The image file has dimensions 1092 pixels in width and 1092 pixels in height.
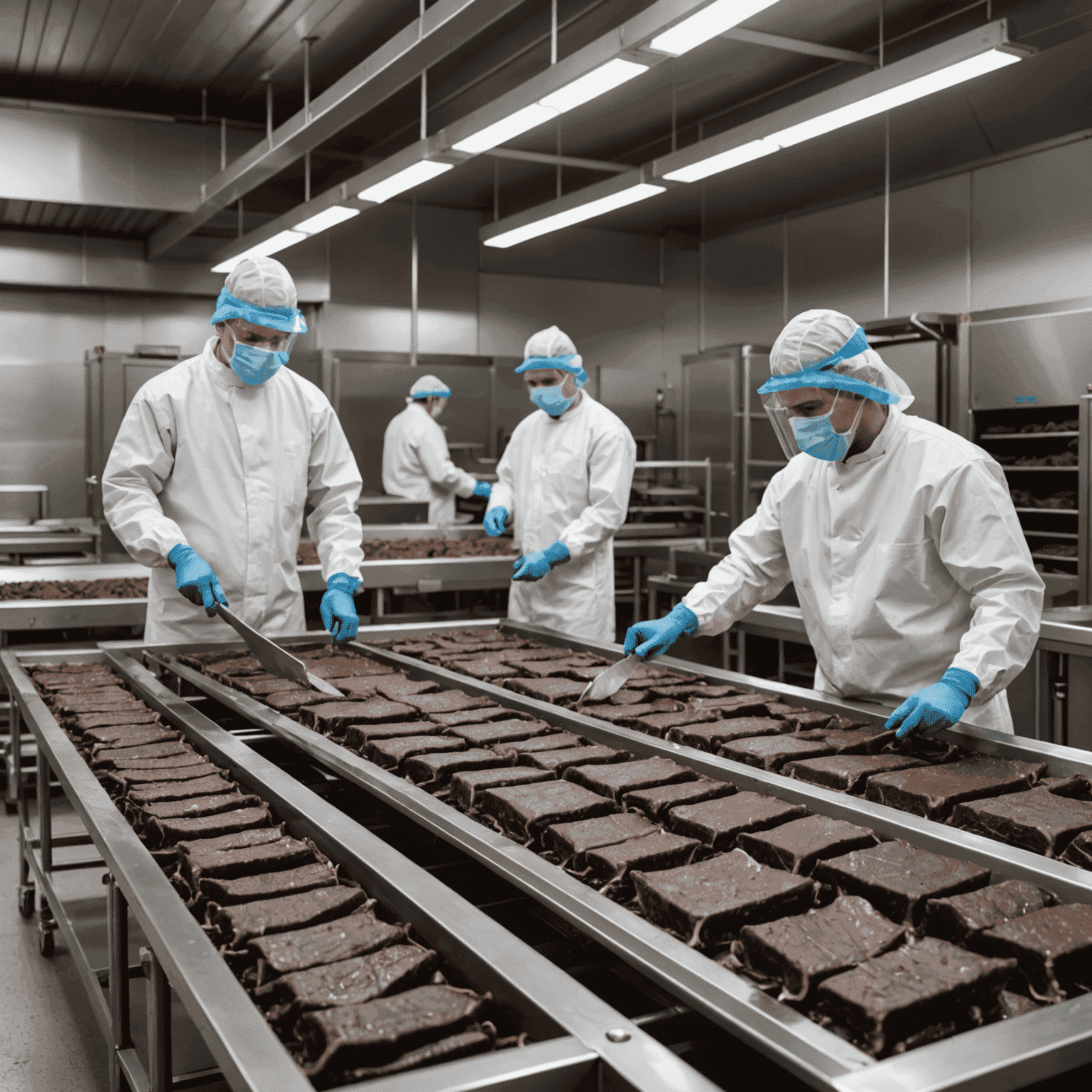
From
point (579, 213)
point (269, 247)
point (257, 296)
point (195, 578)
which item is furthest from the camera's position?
point (269, 247)

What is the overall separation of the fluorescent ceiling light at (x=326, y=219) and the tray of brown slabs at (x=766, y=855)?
3.82m

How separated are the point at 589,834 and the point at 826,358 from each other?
115cm

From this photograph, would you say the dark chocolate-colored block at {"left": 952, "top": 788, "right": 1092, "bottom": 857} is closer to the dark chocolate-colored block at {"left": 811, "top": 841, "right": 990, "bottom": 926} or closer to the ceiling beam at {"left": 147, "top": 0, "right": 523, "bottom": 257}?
the dark chocolate-colored block at {"left": 811, "top": 841, "right": 990, "bottom": 926}

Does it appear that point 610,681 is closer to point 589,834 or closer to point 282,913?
point 589,834

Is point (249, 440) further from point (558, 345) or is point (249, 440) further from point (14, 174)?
point (14, 174)

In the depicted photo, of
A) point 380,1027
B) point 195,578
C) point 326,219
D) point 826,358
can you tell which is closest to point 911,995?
point 380,1027

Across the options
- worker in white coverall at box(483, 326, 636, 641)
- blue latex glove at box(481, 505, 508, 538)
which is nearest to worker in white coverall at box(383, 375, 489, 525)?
blue latex glove at box(481, 505, 508, 538)

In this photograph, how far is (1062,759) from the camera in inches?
73.2

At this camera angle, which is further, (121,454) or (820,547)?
(121,454)

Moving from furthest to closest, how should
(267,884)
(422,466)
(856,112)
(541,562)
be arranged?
(422,466), (856,112), (541,562), (267,884)

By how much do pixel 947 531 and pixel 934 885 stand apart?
0.98 meters

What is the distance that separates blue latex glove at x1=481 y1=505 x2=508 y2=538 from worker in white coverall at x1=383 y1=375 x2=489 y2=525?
2.79 metres

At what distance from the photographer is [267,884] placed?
4.69 feet

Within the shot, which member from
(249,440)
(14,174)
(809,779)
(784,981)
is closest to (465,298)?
(14,174)
